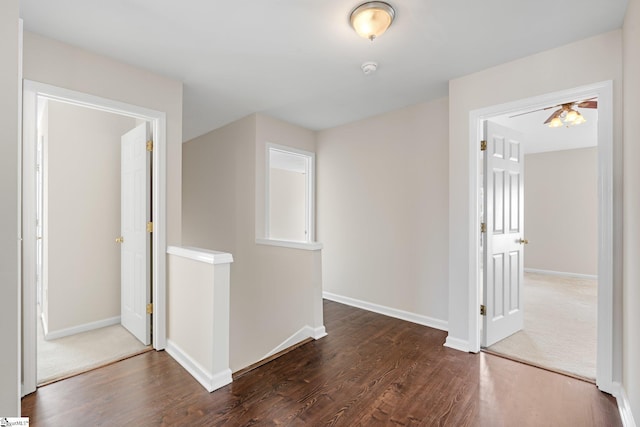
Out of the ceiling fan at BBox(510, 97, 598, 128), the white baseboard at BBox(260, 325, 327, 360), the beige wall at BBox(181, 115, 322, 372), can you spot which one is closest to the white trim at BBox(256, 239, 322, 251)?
the beige wall at BBox(181, 115, 322, 372)

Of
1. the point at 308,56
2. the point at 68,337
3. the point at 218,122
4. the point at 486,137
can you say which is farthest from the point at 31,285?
the point at 486,137

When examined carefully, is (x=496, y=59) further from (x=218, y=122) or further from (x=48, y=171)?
(x=48, y=171)

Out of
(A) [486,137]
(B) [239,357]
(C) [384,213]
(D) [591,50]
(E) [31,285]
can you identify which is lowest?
(B) [239,357]

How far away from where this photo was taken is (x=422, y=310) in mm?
3357

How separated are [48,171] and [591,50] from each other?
15.3 feet

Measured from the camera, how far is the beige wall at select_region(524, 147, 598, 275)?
18.6 feet

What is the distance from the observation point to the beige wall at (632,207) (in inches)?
61.9

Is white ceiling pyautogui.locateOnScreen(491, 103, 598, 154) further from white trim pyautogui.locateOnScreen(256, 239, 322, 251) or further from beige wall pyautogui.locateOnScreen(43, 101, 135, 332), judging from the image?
beige wall pyautogui.locateOnScreen(43, 101, 135, 332)

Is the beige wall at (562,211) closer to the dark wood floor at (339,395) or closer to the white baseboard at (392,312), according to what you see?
the white baseboard at (392,312)

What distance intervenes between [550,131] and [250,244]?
491 cm

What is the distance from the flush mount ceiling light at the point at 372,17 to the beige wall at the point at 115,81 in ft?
5.96

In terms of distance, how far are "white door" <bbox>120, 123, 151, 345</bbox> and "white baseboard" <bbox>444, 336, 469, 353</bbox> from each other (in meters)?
2.69

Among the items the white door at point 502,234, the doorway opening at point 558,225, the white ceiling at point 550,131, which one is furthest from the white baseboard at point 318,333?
A: the white ceiling at point 550,131

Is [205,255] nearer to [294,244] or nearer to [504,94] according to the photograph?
[294,244]
